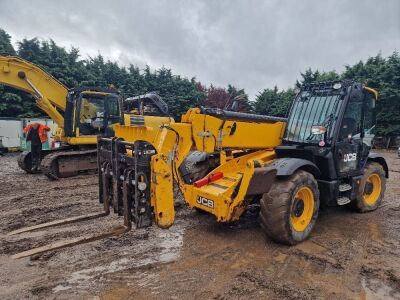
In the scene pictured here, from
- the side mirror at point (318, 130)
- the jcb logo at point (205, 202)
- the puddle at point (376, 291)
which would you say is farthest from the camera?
the side mirror at point (318, 130)

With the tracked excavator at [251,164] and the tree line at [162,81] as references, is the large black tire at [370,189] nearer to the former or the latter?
the tracked excavator at [251,164]

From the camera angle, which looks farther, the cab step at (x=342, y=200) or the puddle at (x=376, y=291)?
the cab step at (x=342, y=200)

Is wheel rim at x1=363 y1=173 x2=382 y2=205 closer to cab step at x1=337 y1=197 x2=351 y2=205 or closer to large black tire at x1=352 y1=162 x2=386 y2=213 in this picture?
large black tire at x1=352 y1=162 x2=386 y2=213

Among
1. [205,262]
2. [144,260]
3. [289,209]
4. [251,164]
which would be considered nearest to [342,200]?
[289,209]

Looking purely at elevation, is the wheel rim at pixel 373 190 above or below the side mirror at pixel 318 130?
below

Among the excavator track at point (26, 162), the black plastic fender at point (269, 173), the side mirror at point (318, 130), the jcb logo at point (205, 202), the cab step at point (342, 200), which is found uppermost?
the side mirror at point (318, 130)

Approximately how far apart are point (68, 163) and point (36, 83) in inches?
104

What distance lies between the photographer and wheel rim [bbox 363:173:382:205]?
6.45 metres

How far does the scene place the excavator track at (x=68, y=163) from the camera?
9.41 m

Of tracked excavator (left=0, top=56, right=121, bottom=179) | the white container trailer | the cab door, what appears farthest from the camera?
the white container trailer

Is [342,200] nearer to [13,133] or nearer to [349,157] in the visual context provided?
[349,157]

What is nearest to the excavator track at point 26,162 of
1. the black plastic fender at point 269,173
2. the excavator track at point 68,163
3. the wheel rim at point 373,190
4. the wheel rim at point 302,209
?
the excavator track at point 68,163

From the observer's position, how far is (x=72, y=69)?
22.3 meters

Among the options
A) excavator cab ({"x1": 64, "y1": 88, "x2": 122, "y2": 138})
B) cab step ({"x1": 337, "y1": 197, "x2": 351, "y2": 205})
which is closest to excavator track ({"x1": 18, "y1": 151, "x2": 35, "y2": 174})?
excavator cab ({"x1": 64, "y1": 88, "x2": 122, "y2": 138})
